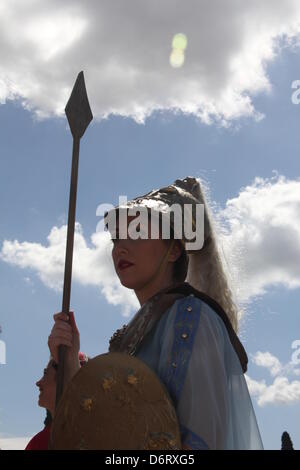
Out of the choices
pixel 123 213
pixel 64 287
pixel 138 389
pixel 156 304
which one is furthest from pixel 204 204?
pixel 138 389

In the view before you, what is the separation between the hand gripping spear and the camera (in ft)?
12.0

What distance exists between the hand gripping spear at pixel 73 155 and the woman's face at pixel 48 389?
0.69 m

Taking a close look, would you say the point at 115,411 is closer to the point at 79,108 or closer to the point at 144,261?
the point at 144,261

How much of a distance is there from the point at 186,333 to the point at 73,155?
1.40 meters

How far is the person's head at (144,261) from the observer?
13.4 feet

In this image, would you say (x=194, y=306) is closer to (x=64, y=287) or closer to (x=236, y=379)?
(x=236, y=379)

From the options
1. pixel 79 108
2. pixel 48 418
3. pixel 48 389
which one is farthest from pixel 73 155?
pixel 48 418

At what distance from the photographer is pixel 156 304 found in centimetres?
385

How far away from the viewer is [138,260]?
4.07 metres

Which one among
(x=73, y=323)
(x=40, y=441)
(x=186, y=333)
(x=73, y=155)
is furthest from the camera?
(x=40, y=441)

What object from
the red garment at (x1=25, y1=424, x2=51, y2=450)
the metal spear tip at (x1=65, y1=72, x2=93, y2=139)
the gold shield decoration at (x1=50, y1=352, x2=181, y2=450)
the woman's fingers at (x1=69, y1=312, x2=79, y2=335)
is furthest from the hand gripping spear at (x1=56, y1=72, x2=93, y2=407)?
the red garment at (x1=25, y1=424, x2=51, y2=450)

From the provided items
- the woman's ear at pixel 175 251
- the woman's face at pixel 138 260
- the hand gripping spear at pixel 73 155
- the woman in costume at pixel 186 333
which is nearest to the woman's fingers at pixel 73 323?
the woman in costume at pixel 186 333

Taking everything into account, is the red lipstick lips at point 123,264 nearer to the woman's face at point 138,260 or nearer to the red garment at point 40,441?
the woman's face at point 138,260
